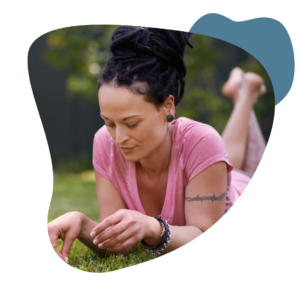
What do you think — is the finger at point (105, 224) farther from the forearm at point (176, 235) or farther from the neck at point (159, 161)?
the neck at point (159, 161)

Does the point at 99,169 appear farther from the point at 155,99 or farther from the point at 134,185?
the point at 155,99

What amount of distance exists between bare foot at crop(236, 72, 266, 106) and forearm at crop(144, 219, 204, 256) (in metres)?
1.03

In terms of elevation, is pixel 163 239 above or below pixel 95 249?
above

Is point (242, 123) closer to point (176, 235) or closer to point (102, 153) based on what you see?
point (102, 153)

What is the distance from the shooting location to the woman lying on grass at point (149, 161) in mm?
1139

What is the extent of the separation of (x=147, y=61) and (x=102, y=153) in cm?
46

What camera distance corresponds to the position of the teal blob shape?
1.33 m

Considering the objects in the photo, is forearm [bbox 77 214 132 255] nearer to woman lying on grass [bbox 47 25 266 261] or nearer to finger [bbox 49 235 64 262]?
woman lying on grass [bbox 47 25 266 261]

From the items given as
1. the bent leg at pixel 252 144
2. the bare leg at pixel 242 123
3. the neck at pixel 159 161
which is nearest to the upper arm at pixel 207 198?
the neck at pixel 159 161

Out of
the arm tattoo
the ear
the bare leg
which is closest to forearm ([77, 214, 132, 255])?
the arm tattoo

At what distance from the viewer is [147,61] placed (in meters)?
1.17

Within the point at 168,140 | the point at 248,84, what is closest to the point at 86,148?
the point at 168,140

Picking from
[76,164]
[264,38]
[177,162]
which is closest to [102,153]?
[177,162]

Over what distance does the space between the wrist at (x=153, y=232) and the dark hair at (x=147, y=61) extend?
363 mm
